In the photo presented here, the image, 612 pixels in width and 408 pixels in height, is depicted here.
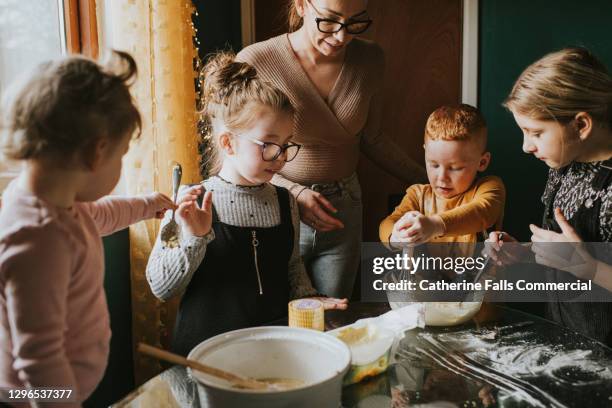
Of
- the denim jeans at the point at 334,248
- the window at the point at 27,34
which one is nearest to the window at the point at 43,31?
the window at the point at 27,34

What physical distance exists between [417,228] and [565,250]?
1.25 ft

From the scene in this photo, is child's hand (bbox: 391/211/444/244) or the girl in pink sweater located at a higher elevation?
the girl in pink sweater

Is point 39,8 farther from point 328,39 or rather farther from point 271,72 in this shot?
point 328,39

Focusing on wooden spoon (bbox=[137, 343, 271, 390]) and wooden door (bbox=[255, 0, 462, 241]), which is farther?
wooden door (bbox=[255, 0, 462, 241])

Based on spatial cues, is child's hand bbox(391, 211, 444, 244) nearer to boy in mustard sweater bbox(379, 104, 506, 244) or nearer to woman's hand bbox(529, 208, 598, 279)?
boy in mustard sweater bbox(379, 104, 506, 244)

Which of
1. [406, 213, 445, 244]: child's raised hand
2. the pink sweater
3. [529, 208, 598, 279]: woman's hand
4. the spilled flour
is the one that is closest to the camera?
the pink sweater

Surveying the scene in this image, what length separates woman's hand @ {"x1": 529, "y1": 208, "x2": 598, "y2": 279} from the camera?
142cm

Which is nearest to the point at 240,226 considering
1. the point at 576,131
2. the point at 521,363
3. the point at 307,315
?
the point at 307,315

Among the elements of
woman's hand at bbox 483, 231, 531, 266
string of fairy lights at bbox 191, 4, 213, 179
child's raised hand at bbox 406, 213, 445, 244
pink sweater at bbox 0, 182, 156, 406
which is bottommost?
woman's hand at bbox 483, 231, 531, 266

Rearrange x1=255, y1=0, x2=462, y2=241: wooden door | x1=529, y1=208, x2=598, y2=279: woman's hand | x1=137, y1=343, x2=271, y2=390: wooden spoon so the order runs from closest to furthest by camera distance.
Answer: x1=137, y1=343, x2=271, y2=390: wooden spoon < x1=529, y1=208, x2=598, y2=279: woman's hand < x1=255, y1=0, x2=462, y2=241: wooden door

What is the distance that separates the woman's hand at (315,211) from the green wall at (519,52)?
131cm

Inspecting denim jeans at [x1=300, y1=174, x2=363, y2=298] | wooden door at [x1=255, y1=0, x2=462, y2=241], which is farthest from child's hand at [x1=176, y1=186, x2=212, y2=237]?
wooden door at [x1=255, y1=0, x2=462, y2=241]

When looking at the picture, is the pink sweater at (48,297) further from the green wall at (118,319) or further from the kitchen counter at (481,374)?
the green wall at (118,319)

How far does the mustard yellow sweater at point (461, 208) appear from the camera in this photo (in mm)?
1678
